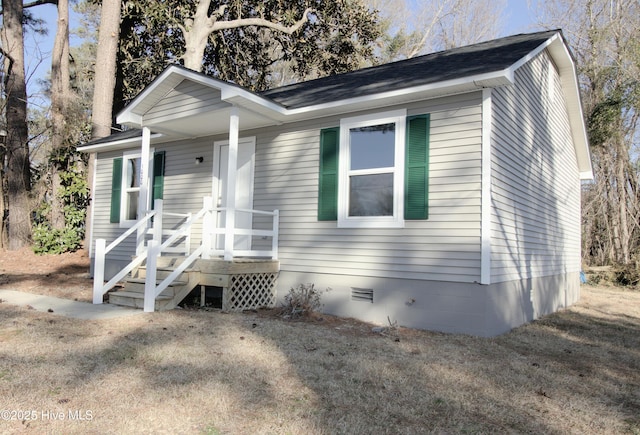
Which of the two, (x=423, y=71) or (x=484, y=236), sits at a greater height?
(x=423, y=71)

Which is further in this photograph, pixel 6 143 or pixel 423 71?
pixel 6 143

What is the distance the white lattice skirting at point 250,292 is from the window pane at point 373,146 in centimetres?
216

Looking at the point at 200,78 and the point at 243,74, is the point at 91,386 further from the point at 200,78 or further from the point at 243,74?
the point at 243,74

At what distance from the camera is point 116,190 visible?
34.2 feet

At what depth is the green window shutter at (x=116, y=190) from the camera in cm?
1038

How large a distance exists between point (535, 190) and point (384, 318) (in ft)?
11.7

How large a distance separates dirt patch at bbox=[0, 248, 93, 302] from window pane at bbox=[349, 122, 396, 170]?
460cm

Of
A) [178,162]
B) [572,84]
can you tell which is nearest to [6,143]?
[178,162]

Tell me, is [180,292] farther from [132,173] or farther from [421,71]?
[421,71]

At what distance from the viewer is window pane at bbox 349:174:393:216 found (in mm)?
6723

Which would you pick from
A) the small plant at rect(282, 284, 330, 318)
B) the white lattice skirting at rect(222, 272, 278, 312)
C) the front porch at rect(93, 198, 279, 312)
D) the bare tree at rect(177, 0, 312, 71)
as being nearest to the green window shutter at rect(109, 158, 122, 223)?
the front porch at rect(93, 198, 279, 312)

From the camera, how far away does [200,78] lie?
6.96 metres

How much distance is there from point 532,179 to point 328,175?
11.2ft

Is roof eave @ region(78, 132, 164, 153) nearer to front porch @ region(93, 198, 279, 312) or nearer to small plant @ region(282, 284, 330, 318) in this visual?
front porch @ region(93, 198, 279, 312)
